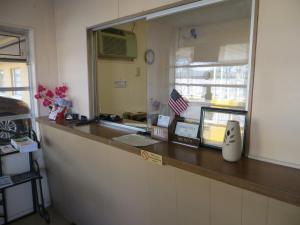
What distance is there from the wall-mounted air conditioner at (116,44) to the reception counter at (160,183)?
0.90m

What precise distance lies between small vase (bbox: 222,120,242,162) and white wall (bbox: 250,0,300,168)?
103 millimetres

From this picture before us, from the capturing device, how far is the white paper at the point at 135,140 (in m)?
1.54

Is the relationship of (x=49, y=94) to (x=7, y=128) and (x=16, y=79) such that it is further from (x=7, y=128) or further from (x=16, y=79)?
(x=7, y=128)

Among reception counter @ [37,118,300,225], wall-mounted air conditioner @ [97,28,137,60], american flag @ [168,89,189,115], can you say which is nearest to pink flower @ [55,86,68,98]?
reception counter @ [37,118,300,225]

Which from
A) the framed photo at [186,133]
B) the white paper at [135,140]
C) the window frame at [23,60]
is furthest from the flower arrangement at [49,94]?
the framed photo at [186,133]

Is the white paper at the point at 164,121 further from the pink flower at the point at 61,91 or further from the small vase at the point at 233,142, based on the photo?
the pink flower at the point at 61,91

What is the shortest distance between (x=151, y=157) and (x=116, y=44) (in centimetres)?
179

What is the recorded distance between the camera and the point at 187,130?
1500 millimetres

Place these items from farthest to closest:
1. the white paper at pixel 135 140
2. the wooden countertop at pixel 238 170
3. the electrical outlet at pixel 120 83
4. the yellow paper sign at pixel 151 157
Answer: the electrical outlet at pixel 120 83 → the white paper at pixel 135 140 → the yellow paper sign at pixel 151 157 → the wooden countertop at pixel 238 170

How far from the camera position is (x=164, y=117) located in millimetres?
1650

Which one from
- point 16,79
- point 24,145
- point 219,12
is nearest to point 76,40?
point 16,79

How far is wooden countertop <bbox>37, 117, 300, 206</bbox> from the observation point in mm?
910

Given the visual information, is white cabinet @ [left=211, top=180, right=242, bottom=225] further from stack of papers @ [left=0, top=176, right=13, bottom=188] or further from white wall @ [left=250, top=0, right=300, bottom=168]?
stack of papers @ [left=0, top=176, right=13, bottom=188]

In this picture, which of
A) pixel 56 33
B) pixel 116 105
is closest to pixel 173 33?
pixel 116 105
